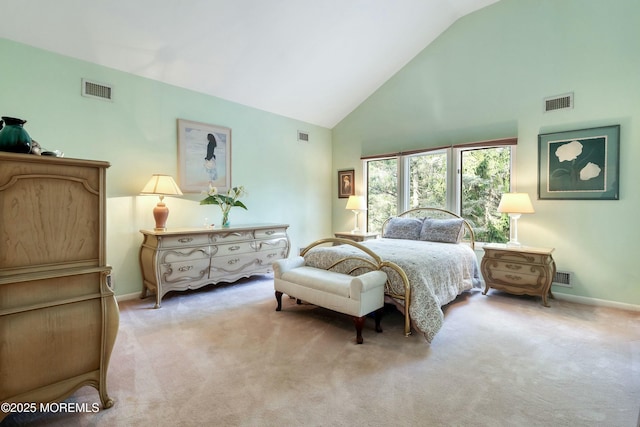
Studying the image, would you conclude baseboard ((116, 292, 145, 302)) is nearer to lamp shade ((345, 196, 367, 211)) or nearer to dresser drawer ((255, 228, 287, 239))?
dresser drawer ((255, 228, 287, 239))

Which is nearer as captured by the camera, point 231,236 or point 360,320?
point 360,320

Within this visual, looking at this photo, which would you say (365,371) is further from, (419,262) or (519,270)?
(519,270)

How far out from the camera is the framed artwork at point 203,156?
4.62 metres

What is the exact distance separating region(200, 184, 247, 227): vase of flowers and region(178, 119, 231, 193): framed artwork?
0.16 metres

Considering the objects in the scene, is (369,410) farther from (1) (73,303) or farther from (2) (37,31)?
(2) (37,31)

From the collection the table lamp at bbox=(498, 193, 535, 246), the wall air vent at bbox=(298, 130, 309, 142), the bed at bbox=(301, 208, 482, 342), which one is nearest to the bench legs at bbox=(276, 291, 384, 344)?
the bed at bbox=(301, 208, 482, 342)

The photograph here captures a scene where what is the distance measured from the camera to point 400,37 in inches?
198

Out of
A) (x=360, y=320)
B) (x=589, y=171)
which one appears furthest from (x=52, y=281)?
(x=589, y=171)

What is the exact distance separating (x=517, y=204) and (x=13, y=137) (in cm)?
488

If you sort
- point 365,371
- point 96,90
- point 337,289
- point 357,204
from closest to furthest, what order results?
point 365,371, point 337,289, point 96,90, point 357,204

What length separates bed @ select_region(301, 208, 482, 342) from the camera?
3.04 meters

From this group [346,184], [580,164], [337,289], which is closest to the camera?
[337,289]

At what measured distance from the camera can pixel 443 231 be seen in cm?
465

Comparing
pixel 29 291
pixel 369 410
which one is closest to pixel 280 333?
pixel 369 410
